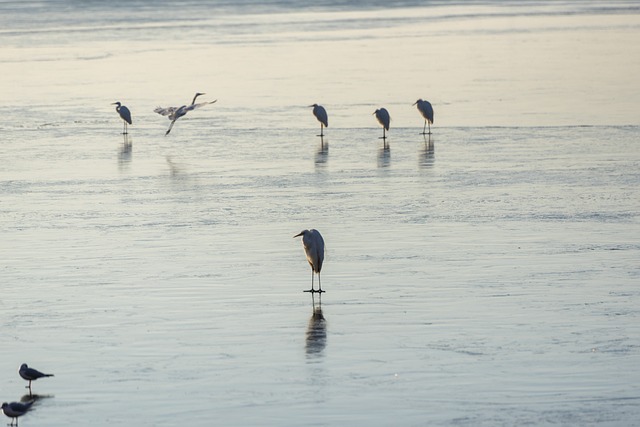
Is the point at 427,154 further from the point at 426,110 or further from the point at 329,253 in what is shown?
the point at 329,253

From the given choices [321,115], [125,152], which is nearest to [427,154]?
[321,115]

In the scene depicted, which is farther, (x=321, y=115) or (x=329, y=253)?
(x=321, y=115)

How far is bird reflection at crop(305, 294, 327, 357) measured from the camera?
13.8 metres

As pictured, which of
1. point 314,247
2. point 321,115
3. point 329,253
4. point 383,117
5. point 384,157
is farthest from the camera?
point 321,115

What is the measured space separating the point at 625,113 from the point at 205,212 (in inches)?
536

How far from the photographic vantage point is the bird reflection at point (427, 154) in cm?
2624

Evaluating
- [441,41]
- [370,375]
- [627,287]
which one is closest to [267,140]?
[627,287]

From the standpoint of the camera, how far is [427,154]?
1080 inches

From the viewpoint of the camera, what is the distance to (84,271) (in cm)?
1747

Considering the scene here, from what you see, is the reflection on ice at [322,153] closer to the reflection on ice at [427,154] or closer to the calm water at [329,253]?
the calm water at [329,253]

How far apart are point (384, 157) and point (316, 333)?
13.0 metres

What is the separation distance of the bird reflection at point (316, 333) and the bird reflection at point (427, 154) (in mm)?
10949

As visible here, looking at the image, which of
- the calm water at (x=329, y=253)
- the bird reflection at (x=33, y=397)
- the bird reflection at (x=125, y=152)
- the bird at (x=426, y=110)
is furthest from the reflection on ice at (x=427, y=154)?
the bird reflection at (x=33, y=397)

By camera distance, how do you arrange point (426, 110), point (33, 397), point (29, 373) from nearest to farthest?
point (29, 373) → point (33, 397) → point (426, 110)
